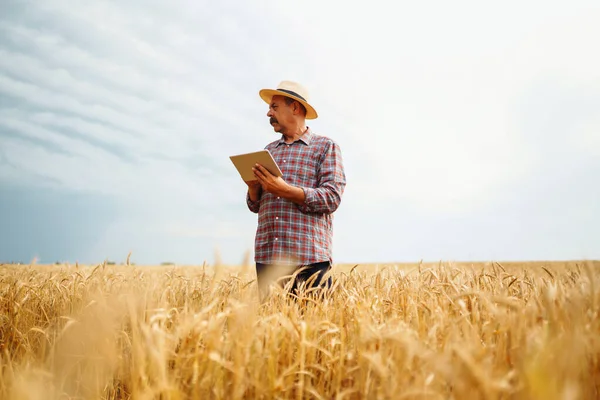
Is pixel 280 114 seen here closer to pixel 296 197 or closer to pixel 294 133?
pixel 294 133

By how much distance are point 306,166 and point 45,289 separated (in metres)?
3.37

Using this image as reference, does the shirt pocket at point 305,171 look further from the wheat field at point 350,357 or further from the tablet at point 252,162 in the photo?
the wheat field at point 350,357

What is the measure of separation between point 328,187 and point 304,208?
0.34 meters

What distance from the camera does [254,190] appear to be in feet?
15.2

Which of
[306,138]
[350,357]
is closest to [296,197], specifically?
[306,138]

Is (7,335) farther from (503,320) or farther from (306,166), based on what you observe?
(503,320)

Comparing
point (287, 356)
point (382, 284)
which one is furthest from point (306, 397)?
point (382, 284)

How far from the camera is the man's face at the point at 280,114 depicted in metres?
4.70

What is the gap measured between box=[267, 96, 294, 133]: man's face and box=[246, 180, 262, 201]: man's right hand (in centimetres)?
71

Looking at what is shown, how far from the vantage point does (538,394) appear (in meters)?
1.31

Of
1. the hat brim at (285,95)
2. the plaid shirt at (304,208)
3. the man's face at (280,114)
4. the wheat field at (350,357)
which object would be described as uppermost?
the hat brim at (285,95)

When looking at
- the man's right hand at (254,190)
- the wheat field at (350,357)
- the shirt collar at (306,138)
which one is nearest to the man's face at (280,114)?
the shirt collar at (306,138)

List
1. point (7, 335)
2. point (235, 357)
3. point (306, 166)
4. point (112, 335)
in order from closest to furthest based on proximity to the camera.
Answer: point (235, 357)
point (112, 335)
point (7, 335)
point (306, 166)

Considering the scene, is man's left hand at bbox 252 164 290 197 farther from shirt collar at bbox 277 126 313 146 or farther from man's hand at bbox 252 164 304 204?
shirt collar at bbox 277 126 313 146
